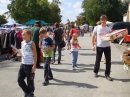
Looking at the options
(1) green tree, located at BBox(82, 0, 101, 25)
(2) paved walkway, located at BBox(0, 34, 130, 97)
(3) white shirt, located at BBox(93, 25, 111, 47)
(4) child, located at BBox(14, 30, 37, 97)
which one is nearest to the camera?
(4) child, located at BBox(14, 30, 37, 97)

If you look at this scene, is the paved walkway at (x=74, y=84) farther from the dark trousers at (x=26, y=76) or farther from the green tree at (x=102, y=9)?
the green tree at (x=102, y=9)

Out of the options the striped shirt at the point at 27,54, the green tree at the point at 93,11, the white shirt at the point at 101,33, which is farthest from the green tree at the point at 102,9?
the striped shirt at the point at 27,54

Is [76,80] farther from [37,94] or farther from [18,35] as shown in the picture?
[18,35]

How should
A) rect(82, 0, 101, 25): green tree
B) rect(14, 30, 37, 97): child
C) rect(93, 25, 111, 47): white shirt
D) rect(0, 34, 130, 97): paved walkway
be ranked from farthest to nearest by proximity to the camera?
rect(82, 0, 101, 25): green tree → rect(93, 25, 111, 47): white shirt → rect(0, 34, 130, 97): paved walkway → rect(14, 30, 37, 97): child

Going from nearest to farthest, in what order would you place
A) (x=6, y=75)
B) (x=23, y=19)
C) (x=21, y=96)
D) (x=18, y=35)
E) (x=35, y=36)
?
(x=21, y=96)
(x=6, y=75)
(x=35, y=36)
(x=18, y=35)
(x=23, y=19)

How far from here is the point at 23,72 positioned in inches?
217

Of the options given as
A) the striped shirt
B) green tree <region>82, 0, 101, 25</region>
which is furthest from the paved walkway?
green tree <region>82, 0, 101, 25</region>

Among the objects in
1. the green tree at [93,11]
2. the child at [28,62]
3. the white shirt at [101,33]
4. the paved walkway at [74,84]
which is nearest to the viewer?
the child at [28,62]

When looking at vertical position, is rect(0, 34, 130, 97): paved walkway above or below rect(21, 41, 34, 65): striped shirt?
below

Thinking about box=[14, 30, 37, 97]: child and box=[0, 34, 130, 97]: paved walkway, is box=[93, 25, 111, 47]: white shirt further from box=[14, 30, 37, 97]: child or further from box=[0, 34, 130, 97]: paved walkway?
box=[14, 30, 37, 97]: child

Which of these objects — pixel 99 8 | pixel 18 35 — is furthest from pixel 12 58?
pixel 99 8

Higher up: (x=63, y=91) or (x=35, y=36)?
(x=35, y=36)

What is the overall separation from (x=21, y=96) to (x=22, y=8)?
173 feet

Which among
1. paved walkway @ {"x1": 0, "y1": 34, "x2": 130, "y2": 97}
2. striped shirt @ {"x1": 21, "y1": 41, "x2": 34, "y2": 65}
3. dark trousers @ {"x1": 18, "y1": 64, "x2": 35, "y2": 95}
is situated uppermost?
striped shirt @ {"x1": 21, "y1": 41, "x2": 34, "y2": 65}
